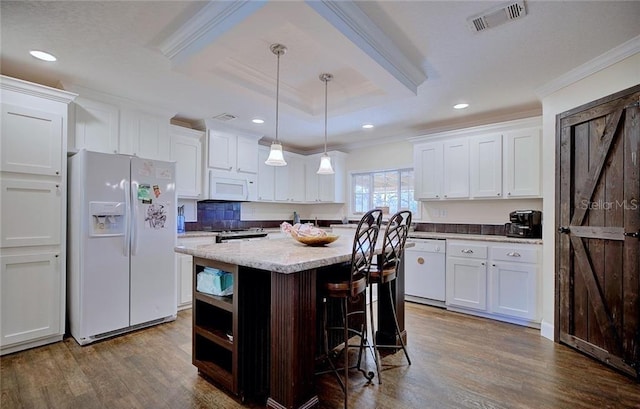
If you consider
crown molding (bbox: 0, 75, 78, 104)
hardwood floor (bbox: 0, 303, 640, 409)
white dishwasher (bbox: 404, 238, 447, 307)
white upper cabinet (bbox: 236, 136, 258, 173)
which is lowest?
hardwood floor (bbox: 0, 303, 640, 409)

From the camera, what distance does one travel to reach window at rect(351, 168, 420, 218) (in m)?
4.86

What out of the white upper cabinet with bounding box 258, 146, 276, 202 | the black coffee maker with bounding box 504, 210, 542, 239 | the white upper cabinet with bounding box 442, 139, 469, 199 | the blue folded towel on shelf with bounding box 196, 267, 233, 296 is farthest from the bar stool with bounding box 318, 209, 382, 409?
the white upper cabinet with bounding box 258, 146, 276, 202

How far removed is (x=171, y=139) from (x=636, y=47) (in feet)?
14.7

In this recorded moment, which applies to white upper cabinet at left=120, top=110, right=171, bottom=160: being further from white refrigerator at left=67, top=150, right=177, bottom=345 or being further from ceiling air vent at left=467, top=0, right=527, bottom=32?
ceiling air vent at left=467, top=0, right=527, bottom=32

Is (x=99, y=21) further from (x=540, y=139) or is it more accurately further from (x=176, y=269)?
(x=540, y=139)

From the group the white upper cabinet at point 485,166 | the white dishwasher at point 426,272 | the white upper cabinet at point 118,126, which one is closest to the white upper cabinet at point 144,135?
the white upper cabinet at point 118,126

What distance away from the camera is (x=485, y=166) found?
12.7 feet

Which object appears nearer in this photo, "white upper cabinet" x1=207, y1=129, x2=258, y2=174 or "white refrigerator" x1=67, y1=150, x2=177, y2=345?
"white refrigerator" x1=67, y1=150, x2=177, y2=345

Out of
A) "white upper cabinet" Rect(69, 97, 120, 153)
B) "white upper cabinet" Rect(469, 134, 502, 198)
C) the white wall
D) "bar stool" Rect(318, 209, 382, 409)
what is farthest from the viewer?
"white upper cabinet" Rect(469, 134, 502, 198)

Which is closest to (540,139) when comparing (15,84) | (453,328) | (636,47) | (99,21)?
(636,47)

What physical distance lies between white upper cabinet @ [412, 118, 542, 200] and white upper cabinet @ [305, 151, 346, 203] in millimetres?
1424

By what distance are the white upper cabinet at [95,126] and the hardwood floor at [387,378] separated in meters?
1.90

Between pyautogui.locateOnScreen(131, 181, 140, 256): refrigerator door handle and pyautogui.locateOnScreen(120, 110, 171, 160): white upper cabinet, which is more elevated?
pyautogui.locateOnScreen(120, 110, 171, 160): white upper cabinet

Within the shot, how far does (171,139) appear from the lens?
155 inches
